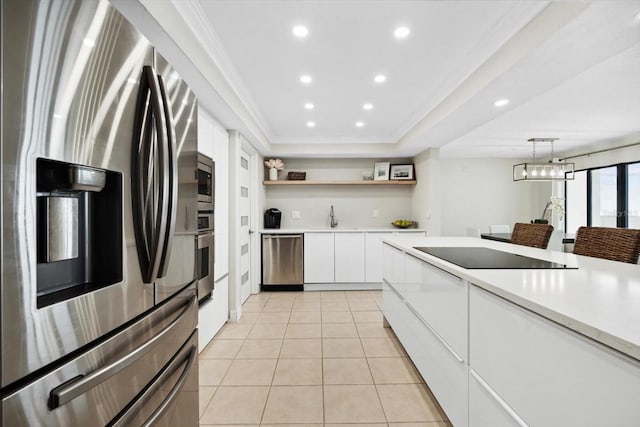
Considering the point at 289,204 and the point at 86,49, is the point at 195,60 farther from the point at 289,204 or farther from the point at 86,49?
the point at 289,204

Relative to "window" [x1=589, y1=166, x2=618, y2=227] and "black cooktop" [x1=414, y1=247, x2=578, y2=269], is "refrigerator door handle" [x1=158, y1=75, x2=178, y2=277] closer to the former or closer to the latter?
"black cooktop" [x1=414, y1=247, x2=578, y2=269]

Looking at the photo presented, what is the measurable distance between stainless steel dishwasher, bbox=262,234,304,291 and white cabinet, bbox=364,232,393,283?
1.01 metres

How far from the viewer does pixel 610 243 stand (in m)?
1.99

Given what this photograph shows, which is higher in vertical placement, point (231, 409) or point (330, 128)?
point (330, 128)

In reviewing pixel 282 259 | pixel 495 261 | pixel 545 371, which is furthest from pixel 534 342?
pixel 282 259

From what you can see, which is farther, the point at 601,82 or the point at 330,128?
the point at 330,128

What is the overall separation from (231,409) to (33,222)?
1.82 m

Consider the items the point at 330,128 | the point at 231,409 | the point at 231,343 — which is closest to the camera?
the point at 231,409

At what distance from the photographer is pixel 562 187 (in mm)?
6406

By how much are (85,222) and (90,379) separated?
0.35 m

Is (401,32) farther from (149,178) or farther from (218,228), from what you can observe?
(218,228)

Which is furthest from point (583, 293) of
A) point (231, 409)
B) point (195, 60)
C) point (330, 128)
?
point (330, 128)

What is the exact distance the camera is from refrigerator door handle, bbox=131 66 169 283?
2.76 ft

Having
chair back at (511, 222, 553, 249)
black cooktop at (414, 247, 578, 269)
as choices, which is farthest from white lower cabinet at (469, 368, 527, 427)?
chair back at (511, 222, 553, 249)
